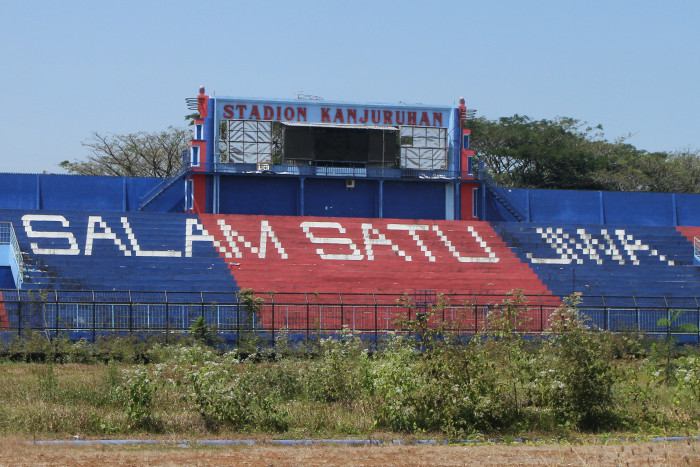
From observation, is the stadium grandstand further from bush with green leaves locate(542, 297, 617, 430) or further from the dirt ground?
the dirt ground

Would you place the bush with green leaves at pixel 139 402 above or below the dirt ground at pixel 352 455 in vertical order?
above

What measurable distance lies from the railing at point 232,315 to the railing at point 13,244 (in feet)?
11.0

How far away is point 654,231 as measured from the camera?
4381cm

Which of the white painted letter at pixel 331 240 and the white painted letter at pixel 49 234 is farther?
the white painted letter at pixel 331 240

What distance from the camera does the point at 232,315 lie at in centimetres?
2766

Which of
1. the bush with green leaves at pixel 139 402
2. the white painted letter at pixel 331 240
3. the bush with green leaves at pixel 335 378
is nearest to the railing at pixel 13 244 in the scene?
the white painted letter at pixel 331 240

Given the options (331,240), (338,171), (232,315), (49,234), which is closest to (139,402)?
(232,315)

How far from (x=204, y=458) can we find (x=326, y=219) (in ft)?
93.7

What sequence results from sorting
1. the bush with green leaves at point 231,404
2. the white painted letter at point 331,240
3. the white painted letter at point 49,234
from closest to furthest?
1. the bush with green leaves at point 231,404
2. the white painted letter at point 49,234
3. the white painted letter at point 331,240

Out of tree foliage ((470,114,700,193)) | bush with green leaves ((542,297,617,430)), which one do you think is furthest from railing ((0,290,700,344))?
tree foliage ((470,114,700,193))

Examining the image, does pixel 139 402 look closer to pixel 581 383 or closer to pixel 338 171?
pixel 581 383

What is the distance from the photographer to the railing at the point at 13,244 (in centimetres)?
3177

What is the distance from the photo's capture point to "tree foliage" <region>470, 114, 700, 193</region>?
208ft

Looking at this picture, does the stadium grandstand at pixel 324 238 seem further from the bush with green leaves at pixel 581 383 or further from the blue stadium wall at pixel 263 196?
the bush with green leaves at pixel 581 383
